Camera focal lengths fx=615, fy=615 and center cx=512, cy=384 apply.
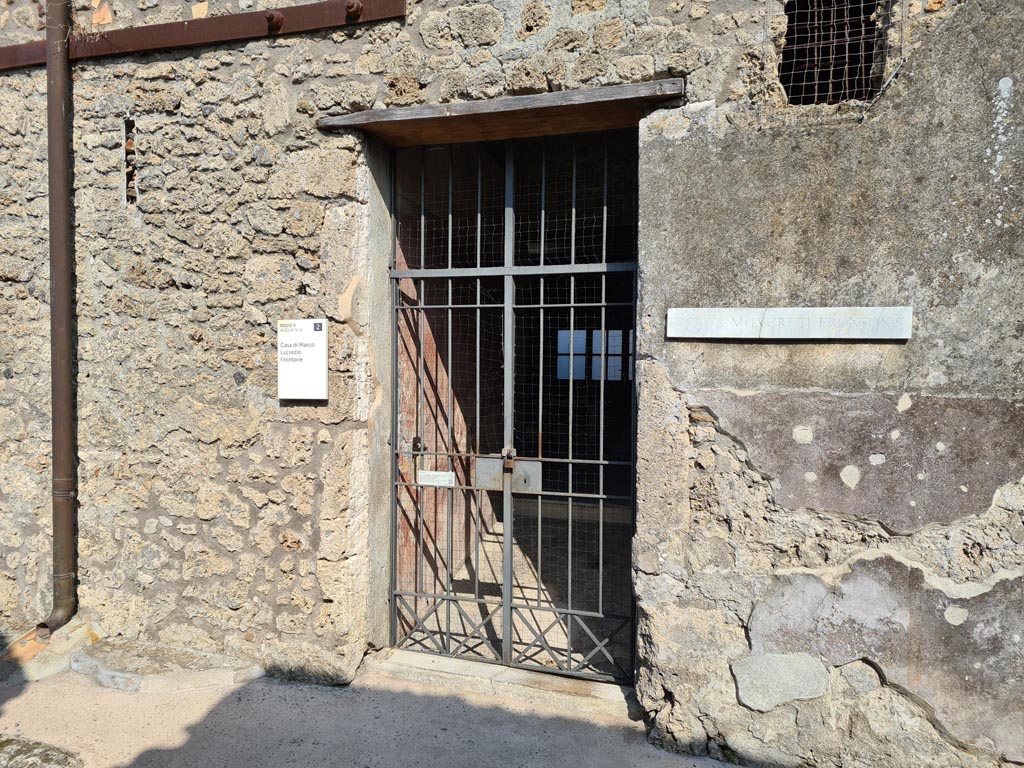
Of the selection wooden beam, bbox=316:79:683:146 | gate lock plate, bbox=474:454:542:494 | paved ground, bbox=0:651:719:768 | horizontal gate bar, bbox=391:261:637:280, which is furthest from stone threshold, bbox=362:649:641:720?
wooden beam, bbox=316:79:683:146

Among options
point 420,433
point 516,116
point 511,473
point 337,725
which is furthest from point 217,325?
point 337,725

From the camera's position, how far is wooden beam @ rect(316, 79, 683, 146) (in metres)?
2.60

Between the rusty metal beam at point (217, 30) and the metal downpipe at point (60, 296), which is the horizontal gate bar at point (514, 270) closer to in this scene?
the rusty metal beam at point (217, 30)

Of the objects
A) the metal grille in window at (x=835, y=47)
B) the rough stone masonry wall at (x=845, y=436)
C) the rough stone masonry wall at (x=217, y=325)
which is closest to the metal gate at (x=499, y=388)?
the rough stone masonry wall at (x=217, y=325)

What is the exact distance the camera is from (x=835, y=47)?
8.54 feet

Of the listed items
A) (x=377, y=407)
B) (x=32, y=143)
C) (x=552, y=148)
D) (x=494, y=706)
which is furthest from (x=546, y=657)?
(x=32, y=143)

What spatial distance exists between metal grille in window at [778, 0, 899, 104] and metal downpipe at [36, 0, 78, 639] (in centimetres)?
351

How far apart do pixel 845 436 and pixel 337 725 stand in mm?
2483

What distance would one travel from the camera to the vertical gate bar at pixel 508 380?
10.2 feet

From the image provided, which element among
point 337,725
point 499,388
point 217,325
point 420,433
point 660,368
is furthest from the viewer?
point 499,388

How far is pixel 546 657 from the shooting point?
3.31 meters

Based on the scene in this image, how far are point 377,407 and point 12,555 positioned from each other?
88.5 inches

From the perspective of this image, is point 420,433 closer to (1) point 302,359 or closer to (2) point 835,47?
(1) point 302,359

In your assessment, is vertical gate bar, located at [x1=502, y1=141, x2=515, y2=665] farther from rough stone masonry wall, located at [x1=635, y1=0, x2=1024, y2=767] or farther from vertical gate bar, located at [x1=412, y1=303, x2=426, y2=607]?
rough stone masonry wall, located at [x1=635, y1=0, x2=1024, y2=767]
